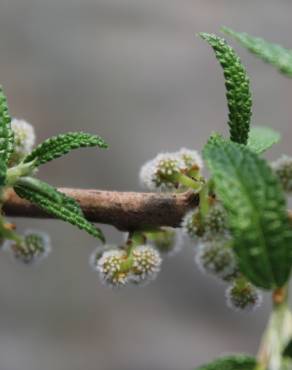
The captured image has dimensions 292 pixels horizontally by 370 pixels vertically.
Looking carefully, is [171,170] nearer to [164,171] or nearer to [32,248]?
[164,171]

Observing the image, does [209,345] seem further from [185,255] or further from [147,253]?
[147,253]

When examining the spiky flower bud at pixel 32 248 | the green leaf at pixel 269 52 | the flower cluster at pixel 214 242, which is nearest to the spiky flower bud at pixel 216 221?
the flower cluster at pixel 214 242

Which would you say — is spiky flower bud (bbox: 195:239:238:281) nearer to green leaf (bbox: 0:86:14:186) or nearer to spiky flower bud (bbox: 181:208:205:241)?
spiky flower bud (bbox: 181:208:205:241)

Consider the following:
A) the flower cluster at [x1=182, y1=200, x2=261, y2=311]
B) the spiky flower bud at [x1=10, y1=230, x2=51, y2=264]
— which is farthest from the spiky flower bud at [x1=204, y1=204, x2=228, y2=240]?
the spiky flower bud at [x1=10, y1=230, x2=51, y2=264]

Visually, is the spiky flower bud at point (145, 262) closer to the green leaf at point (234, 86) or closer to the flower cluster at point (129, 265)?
the flower cluster at point (129, 265)

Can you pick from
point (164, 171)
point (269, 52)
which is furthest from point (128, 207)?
point (269, 52)

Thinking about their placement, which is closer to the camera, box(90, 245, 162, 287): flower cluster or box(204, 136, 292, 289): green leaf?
box(204, 136, 292, 289): green leaf
